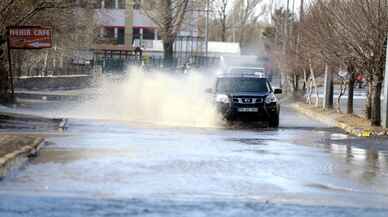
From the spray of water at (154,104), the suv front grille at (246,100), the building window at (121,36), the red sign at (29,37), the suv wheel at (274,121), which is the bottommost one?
the spray of water at (154,104)

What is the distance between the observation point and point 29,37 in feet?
98.4

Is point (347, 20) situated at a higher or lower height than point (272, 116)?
higher

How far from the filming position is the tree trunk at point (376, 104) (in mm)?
24656

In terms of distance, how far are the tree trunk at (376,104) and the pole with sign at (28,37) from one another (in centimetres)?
1190

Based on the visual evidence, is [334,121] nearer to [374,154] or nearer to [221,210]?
[374,154]

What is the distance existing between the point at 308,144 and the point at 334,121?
9696 mm

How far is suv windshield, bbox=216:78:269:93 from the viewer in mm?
26453

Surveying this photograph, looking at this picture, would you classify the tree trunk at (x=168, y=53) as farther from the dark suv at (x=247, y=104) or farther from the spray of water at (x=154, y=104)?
the dark suv at (x=247, y=104)

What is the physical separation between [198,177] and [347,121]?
1555 cm

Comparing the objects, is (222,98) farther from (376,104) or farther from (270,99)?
(376,104)

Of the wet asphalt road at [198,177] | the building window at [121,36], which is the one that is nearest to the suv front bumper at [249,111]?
the wet asphalt road at [198,177]

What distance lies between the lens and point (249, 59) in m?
60.5

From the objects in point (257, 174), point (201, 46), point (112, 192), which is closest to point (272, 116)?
point (257, 174)

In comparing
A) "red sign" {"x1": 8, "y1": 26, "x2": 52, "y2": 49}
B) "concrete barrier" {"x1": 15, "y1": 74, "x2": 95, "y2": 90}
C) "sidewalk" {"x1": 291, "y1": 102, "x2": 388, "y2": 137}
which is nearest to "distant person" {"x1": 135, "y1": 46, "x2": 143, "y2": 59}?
"concrete barrier" {"x1": 15, "y1": 74, "x2": 95, "y2": 90}
